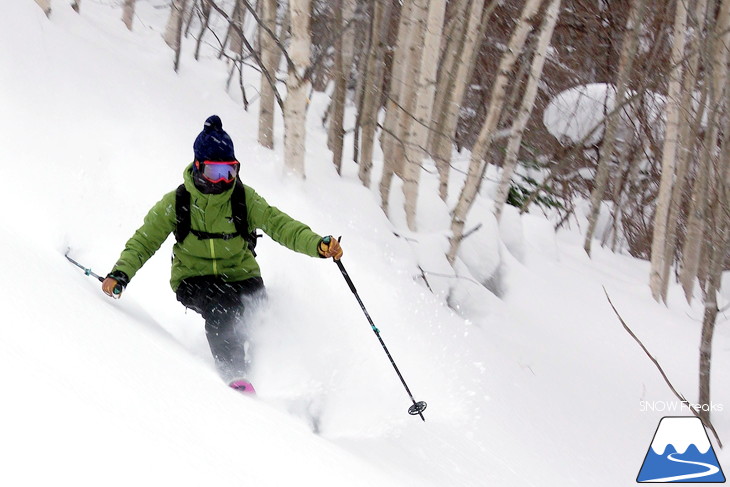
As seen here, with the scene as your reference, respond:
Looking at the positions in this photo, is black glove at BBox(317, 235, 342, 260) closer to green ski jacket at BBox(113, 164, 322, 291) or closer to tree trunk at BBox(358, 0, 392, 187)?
green ski jacket at BBox(113, 164, 322, 291)

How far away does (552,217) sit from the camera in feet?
48.3

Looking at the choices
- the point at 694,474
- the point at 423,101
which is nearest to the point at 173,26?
the point at 423,101

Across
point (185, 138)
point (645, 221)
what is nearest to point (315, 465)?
point (185, 138)

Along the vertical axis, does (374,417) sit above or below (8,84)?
below

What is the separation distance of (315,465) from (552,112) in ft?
37.7

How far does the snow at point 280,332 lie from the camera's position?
268cm

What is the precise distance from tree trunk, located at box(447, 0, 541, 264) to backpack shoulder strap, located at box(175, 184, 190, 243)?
11.8 feet

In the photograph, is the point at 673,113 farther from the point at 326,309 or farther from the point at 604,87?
the point at 326,309

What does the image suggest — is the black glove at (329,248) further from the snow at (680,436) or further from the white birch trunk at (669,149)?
the white birch trunk at (669,149)

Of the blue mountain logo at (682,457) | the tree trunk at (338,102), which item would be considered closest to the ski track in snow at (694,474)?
the blue mountain logo at (682,457)

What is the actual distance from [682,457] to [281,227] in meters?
3.59

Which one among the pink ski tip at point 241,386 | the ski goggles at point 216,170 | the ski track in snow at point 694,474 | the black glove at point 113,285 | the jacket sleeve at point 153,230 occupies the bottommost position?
the ski track in snow at point 694,474

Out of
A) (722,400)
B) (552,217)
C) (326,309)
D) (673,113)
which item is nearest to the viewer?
(326,309)

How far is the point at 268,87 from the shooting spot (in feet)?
26.5
